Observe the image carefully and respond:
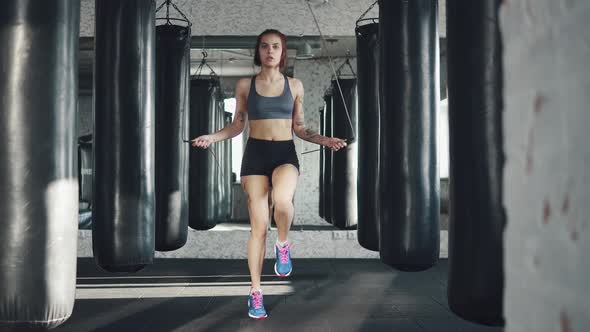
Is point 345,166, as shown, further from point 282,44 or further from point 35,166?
point 35,166

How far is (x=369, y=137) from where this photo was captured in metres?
3.65

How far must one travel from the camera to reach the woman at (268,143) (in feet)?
9.32

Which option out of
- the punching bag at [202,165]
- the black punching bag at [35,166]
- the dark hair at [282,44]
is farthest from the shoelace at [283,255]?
the punching bag at [202,165]

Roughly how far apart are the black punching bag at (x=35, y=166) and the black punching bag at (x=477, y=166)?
114 centimetres

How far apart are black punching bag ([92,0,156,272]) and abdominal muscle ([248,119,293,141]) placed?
56cm

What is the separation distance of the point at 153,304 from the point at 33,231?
78.1 inches

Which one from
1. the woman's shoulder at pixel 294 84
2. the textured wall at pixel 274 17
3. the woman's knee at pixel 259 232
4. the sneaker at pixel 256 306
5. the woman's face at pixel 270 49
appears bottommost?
the sneaker at pixel 256 306

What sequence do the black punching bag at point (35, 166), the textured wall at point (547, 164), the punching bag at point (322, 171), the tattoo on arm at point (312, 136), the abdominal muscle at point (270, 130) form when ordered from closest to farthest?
the textured wall at point (547, 164)
the black punching bag at point (35, 166)
the tattoo on arm at point (312, 136)
the abdominal muscle at point (270, 130)
the punching bag at point (322, 171)

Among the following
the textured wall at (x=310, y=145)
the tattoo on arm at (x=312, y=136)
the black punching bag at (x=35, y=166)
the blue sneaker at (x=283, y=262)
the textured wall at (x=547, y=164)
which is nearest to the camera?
the textured wall at (x=547, y=164)

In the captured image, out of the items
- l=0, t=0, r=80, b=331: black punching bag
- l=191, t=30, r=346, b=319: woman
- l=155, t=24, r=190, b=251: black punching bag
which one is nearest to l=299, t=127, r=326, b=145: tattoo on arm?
l=191, t=30, r=346, b=319: woman

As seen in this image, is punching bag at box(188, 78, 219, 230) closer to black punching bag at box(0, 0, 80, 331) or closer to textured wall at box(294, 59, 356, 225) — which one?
textured wall at box(294, 59, 356, 225)

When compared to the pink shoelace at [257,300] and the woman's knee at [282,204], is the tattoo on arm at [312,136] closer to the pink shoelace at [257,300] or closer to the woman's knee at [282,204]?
the woman's knee at [282,204]

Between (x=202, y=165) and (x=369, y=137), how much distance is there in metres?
1.86

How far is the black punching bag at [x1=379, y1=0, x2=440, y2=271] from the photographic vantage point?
107 inches
